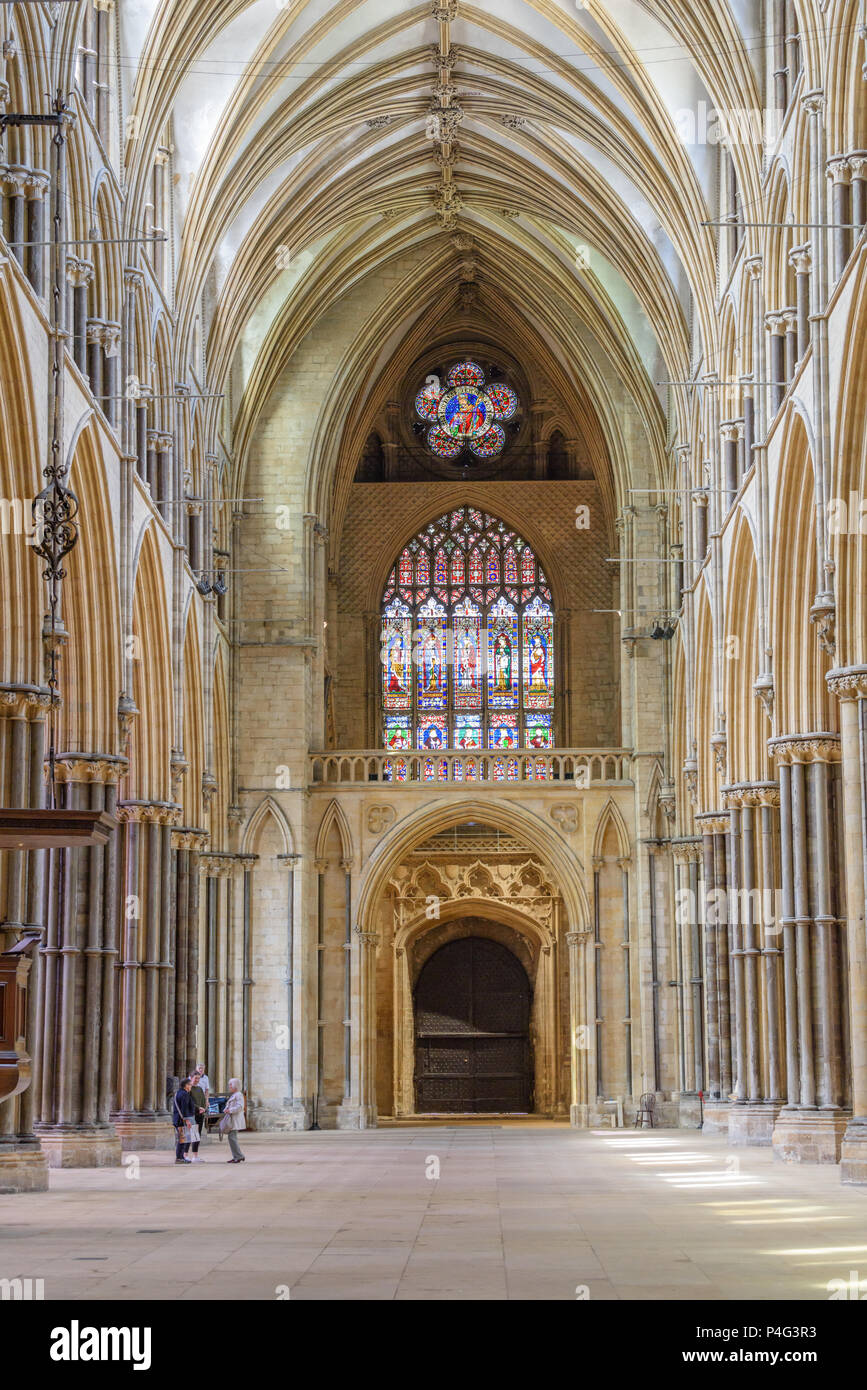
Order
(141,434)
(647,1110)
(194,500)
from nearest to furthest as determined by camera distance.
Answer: (141,434) < (194,500) < (647,1110)

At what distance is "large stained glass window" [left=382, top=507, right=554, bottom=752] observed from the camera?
39719 mm

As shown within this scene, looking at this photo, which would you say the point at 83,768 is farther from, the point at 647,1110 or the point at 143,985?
the point at 647,1110

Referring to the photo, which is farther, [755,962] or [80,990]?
[755,962]

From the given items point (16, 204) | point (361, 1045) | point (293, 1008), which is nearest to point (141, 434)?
point (16, 204)

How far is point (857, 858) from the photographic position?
17.5m

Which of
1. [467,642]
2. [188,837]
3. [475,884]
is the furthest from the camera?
[475,884]

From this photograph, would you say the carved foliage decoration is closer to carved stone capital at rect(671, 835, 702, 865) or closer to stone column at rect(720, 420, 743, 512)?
carved stone capital at rect(671, 835, 702, 865)

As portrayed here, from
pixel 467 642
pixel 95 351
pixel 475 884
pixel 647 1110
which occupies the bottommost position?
pixel 647 1110

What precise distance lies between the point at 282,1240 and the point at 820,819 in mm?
10610

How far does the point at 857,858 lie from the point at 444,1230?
6.49 metres

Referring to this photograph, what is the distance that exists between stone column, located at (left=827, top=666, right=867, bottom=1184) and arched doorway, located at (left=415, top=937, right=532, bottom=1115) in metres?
25.0

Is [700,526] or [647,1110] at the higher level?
[700,526]

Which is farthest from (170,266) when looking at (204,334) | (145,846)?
(145,846)
